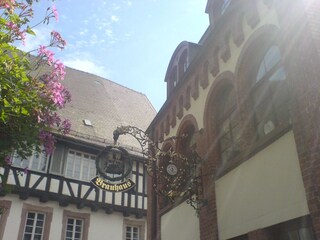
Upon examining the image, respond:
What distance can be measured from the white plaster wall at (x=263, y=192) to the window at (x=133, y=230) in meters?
11.2

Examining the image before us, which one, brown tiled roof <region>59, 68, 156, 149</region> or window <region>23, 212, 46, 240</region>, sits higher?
brown tiled roof <region>59, 68, 156, 149</region>

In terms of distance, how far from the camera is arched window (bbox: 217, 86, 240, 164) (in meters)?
7.68

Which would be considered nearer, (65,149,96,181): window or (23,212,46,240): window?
(23,212,46,240): window

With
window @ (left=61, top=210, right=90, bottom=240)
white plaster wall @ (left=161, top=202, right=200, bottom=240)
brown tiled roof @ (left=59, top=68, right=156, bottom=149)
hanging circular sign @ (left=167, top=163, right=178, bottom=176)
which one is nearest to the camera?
hanging circular sign @ (left=167, top=163, right=178, bottom=176)

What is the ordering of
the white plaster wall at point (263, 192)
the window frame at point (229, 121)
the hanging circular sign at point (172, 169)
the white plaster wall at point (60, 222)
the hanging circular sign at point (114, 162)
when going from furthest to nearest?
the white plaster wall at point (60, 222), the hanging circular sign at point (114, 162), the hanging circular sign at point (172, 169), the window frame at point (229, 121), the white plaster wall at point (263, 192)

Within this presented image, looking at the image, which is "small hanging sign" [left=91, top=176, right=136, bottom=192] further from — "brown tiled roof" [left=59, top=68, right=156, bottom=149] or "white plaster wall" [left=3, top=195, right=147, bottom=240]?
"brown tiled roof" [left=59, top=68, right=156, bottom=149]

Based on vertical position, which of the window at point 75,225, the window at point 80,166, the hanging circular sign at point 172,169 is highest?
the window at point 80,166

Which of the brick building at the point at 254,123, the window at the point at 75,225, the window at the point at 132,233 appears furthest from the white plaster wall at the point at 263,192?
the window at the point at 132,233

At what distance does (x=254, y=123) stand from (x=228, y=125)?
44.3 inches

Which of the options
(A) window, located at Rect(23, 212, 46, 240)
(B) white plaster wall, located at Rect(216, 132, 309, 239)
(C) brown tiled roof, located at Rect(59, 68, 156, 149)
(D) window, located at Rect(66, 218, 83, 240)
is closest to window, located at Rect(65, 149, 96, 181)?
(C) brown tiled roof, located at Rect(59, 68, 156, 149)

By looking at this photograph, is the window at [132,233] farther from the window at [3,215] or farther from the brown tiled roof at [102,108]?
the window at [3,215]

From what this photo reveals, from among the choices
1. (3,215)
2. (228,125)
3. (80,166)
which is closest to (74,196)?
(80,166)

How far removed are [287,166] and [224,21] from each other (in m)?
3.84

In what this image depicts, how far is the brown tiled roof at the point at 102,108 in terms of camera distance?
64.1 ft
